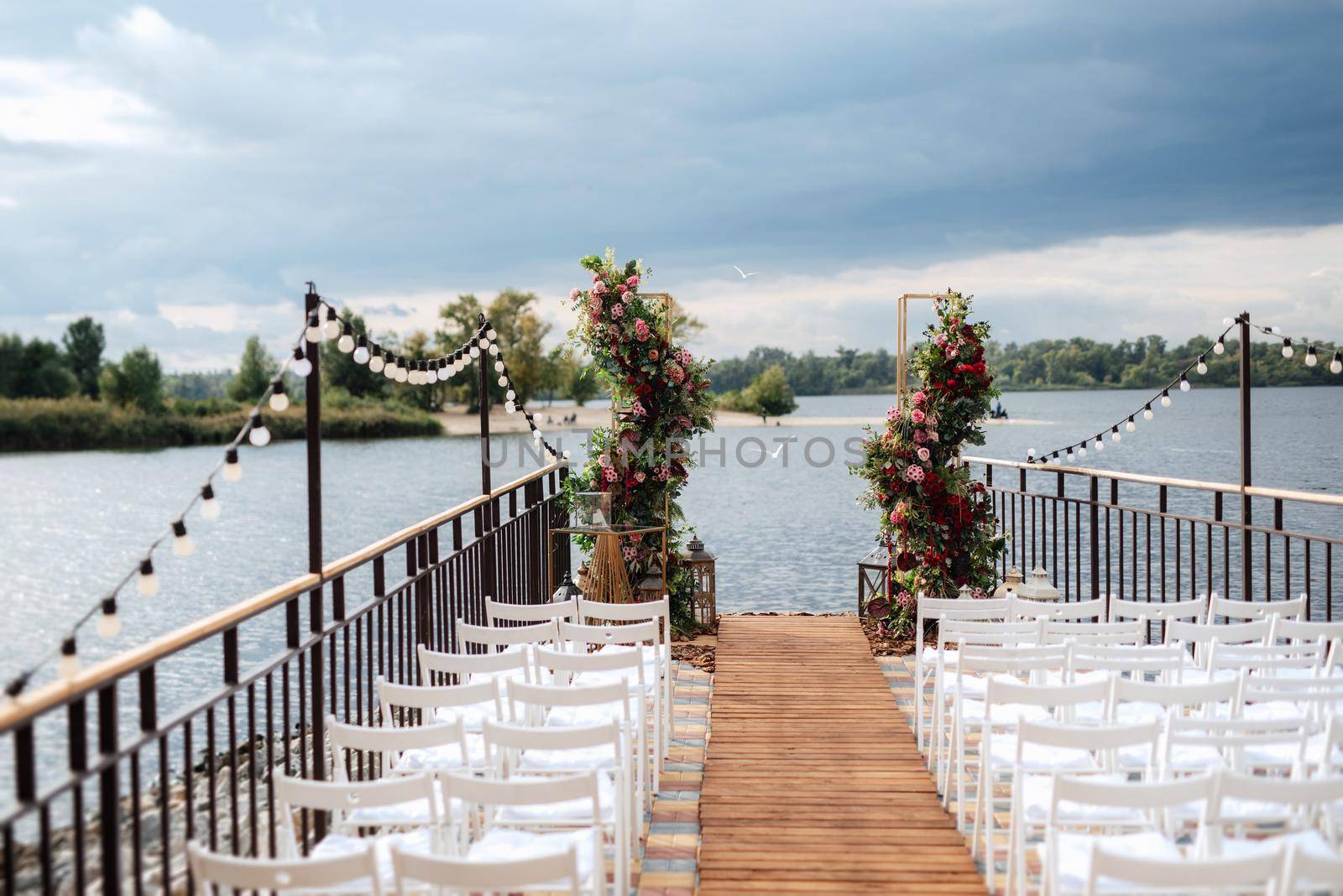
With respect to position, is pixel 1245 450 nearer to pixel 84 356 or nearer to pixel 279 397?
pixel 279 397

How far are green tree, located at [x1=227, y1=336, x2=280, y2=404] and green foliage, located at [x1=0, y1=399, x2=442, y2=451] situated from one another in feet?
4.49

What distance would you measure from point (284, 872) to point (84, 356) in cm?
3247

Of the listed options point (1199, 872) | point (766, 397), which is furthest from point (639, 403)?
point (766, 397)

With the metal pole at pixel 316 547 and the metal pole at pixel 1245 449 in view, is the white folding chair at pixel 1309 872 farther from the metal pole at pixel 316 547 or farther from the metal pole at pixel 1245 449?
the metal pole at pixel 1245 449

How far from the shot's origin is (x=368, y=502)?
104 feet

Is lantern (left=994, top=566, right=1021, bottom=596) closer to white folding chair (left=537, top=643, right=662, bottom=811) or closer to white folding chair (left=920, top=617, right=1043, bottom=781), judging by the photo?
white folding chair (left=920, top=617, right=1043, bottom=781)

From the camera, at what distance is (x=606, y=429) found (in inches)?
306

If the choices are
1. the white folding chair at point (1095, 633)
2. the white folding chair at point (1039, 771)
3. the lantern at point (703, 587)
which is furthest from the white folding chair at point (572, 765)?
the lantern at point (703, 587)

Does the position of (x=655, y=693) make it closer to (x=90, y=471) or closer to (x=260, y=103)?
(x=90, y=471)

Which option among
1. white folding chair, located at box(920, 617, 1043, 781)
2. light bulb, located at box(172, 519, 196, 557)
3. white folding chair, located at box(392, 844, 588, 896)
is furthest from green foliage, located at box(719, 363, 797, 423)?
white folding chair, located at box(392, 844, 588, 896)

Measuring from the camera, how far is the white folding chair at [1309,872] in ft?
6.59

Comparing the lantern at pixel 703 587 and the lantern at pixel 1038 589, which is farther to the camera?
the lantern at pixel 703 587

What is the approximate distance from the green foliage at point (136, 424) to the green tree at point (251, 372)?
1367 mm

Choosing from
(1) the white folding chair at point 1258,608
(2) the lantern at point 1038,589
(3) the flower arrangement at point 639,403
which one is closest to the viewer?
(1) the white folding chair at point 1258,608
